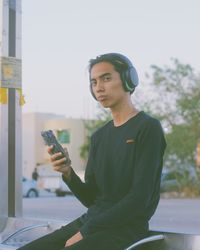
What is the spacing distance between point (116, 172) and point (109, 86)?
451 mm

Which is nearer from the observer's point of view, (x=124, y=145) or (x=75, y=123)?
(x=124, y=145)

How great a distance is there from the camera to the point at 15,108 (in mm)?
4996

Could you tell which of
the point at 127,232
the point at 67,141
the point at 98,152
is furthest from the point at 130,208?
the point at 67,141

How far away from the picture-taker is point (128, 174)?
297cm

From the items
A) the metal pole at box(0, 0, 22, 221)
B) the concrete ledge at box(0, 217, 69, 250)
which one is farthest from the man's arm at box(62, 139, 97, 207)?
the metal pole at box(0, 0, 22, 221)

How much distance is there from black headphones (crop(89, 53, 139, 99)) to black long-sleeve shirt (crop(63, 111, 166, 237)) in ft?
0.55

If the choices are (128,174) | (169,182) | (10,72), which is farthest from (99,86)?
(169,182)

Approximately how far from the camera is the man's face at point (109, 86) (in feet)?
10.2

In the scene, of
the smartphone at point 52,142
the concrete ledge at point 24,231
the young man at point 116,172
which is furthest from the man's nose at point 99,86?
the concrete ledge at point 24,231

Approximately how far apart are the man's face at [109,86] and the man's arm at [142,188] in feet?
0.88

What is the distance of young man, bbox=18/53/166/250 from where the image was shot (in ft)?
9.41

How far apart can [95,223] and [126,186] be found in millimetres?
240

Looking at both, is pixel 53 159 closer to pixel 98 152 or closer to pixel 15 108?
pixel 98 152

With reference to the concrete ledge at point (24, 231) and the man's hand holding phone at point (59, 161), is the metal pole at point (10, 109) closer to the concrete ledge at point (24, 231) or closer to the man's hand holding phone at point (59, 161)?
the concrete ledge at point (24, 231)
